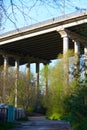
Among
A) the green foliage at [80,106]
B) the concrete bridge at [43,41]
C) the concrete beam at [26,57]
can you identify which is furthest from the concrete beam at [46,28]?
the green foliage at [80,106]

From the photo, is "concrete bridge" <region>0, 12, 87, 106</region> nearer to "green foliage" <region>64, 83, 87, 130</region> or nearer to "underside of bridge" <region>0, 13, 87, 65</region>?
"underside of bridge" <region>0, 13, 87, 65</region>

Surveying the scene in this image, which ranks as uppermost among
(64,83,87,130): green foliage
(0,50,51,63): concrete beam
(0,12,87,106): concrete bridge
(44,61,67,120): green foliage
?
(0,12,87,106): concrete bridge

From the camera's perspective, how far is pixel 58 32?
163 ft

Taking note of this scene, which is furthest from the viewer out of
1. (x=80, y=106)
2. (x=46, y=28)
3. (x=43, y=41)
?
(x=43, y=41)

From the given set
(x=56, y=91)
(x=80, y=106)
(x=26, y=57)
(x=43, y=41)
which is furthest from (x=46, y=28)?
(x=80, y=106)

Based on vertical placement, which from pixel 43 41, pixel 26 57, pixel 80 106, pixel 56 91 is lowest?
pixel 80 106

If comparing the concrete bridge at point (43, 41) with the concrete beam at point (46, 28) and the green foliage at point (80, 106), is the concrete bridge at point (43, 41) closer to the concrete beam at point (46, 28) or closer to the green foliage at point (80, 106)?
the concrete beam at point (46, 28)

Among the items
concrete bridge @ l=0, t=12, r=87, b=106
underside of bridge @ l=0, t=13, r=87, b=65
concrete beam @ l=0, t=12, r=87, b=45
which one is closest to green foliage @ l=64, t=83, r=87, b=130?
concrete bridge @ l=0, t=12, r=87, b=106

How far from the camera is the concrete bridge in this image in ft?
157

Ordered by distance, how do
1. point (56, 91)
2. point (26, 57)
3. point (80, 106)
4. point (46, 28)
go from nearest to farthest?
point (80, 106) < point (56, 91) < point (46, 28) < point (26, 57)

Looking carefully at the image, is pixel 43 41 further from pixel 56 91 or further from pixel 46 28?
pixel 56 91

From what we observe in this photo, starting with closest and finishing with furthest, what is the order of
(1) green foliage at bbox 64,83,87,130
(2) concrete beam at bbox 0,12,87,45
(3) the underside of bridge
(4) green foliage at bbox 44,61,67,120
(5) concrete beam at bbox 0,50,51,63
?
(1) green foliage at bbox 64,83,87,130 → (4) green foliage at bbox 44,61,67,120 → (2) concrete beam at bbox 0,12,87,45 → (3) the underside of bridge → (5) concrete beam at bbox 0,50,51,63

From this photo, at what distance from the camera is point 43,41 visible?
5612 cm

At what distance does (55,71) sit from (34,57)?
69.1 feet
